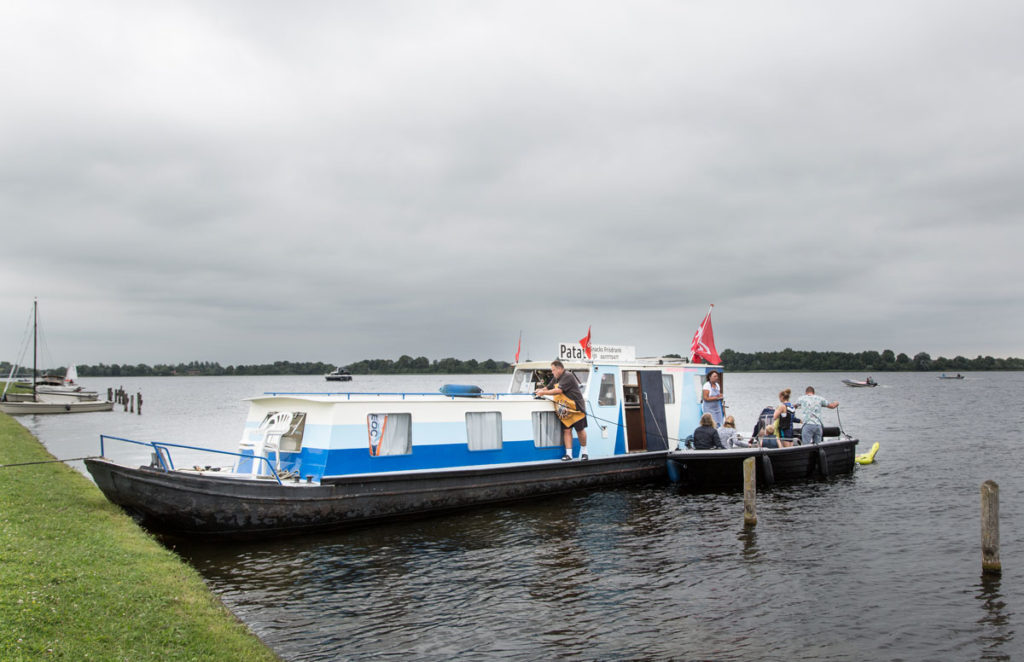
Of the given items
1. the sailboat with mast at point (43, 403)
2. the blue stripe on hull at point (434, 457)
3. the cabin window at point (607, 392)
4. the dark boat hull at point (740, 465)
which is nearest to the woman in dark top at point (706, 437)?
the dark boat hull at point (740, 465)

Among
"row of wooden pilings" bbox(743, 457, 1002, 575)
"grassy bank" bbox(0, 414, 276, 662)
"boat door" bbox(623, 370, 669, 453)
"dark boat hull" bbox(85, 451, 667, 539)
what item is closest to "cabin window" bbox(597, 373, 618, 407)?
"boat door" bbox(623, 370, 669, 453)

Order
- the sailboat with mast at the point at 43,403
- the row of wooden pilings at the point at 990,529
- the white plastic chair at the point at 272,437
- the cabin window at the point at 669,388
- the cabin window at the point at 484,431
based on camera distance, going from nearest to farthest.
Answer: the row of wooden pilings at the point at 990,529 < the white plastic chair at the point at 272,437 < the cabin window at the point at 484,431 < the cabin window at the point at 669,388 < the sailboat with mast at the point at 43,403

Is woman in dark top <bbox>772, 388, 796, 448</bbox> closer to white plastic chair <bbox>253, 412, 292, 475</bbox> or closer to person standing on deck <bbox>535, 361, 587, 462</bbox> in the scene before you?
person standing on deck <bbox>535, 361, 587, 462</bbox>

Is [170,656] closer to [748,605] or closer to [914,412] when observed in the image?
[748,605]

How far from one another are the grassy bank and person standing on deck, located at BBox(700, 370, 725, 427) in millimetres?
16718

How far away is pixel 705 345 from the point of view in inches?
969

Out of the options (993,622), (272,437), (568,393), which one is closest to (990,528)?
(993,622)

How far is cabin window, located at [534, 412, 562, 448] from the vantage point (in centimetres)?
1952

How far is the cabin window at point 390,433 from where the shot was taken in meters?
16.3

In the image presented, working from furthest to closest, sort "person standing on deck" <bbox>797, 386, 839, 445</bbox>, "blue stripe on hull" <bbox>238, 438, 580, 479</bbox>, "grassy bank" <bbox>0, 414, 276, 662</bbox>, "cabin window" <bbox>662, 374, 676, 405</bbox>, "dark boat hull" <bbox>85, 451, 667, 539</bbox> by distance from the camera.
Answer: "person standing on deck" <bbox>797, 386, 839, 445</bbox>
"cabin window" <bbox>662, 374, 676, 405</bbox>
"blue stripe on hull" <bbox>238, 438, 580, 479</bbox>
"dark boat hull" <bbox>85, 451, 667, 539</bbox>
"grassy bank" <bbox>0, 414, 276, 662</bbox>

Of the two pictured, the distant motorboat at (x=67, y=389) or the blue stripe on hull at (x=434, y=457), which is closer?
the blue stripe on hull at (x=434, y=457)

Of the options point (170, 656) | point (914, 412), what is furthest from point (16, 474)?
point (914, 412)

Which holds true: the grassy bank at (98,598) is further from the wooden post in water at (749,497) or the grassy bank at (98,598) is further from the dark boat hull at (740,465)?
the dark boat hull at (740,465)

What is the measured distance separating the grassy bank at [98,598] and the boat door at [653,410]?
14068 millimetres
